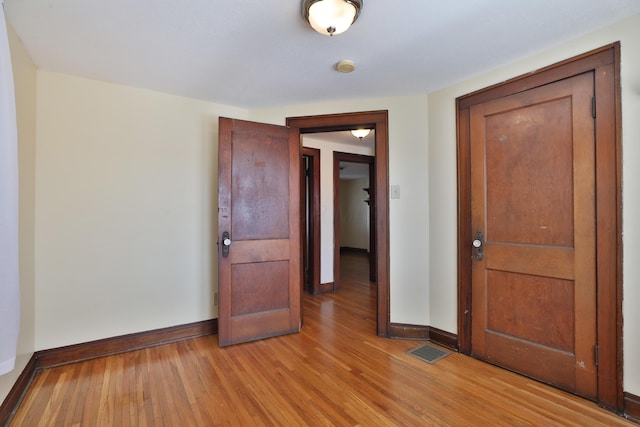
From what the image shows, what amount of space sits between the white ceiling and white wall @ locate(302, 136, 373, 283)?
1956mm

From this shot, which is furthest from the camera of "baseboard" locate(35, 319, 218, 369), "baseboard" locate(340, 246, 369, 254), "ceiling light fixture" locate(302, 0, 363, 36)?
"baseboard" locate(340, 246, 369, 254)

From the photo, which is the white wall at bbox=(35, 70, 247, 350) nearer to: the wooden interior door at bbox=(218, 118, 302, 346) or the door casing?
the wooden interior door at bbox=(218, 118, 302, 346)

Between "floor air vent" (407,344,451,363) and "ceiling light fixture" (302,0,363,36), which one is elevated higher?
"ceiling light fixture" (302,0,363,36)

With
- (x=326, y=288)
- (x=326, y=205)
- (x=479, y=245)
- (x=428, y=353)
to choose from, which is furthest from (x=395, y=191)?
(x=326, y=288)

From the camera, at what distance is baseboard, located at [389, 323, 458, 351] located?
2.70m

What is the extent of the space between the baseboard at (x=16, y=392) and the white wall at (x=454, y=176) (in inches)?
118

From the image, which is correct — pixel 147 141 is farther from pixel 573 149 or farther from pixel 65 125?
pixel 573 149

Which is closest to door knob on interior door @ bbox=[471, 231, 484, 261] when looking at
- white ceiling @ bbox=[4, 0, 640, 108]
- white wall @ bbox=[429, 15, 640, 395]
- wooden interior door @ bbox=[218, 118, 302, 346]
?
white wall @ bbox=[429, 15, 640, 395]

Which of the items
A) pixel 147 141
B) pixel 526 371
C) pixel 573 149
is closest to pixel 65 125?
pixel 147 141

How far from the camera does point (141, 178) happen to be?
2.70 m

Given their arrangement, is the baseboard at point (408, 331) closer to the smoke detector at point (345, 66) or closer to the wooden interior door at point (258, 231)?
the wooden interior door at point (258, 231)

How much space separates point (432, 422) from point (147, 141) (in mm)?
2995

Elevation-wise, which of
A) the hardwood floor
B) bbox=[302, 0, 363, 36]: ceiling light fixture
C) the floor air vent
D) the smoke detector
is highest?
the smoke detector

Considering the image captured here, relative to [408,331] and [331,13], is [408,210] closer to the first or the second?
[408,331]
